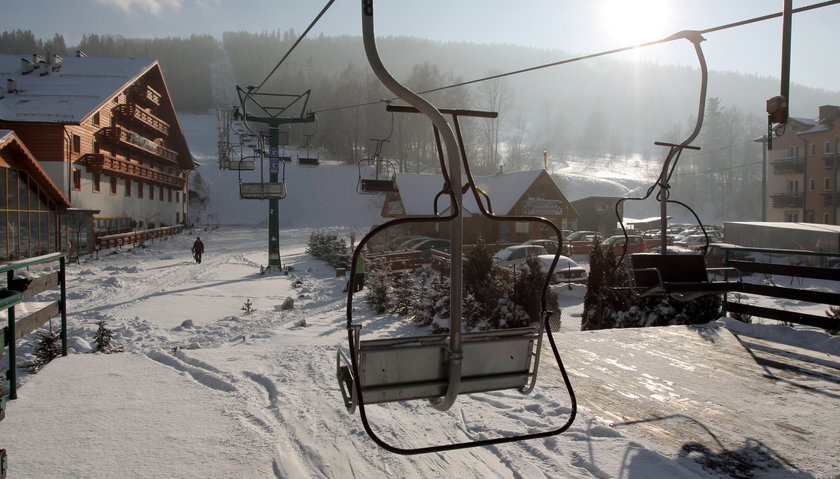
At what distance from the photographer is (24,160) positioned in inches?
791

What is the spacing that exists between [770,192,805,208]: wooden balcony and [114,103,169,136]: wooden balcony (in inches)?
1832

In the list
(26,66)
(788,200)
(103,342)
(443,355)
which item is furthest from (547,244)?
(26,66)

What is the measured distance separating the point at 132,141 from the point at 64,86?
5050 mm

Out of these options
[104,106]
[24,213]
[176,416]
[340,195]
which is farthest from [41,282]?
[340,195]

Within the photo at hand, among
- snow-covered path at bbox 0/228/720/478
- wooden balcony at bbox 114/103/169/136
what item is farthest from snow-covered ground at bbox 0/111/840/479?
wooden balcony at bbox 114/103/169/136

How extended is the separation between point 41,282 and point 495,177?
127 feet

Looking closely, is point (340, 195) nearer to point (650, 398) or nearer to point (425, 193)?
point (425, 193)

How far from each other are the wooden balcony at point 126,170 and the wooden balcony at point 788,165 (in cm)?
4590

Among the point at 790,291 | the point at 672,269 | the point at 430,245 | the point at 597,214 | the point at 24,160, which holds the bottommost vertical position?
the point at 430,245

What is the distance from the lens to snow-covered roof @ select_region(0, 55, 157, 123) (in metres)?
29.9

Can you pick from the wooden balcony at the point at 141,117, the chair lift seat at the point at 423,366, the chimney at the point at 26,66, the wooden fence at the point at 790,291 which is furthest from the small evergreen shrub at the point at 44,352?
the chimney at the point at 26,66

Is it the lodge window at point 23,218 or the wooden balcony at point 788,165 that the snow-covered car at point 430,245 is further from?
the wooden balcony at point 788,165

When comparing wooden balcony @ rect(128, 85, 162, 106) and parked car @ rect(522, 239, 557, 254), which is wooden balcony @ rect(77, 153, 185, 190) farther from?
parked car @ rect(522, 239, 557, 254)

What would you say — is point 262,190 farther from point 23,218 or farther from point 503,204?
point 503,204
